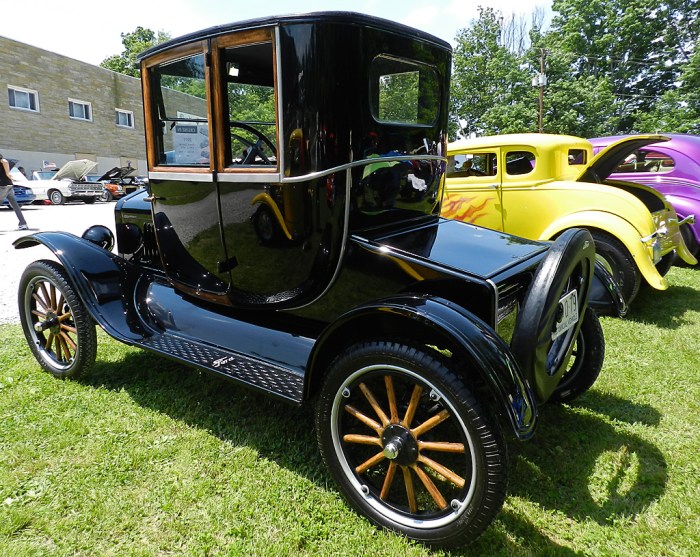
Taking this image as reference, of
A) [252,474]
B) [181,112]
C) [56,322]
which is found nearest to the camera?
[252,474]

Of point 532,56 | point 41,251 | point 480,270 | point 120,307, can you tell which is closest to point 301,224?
Result: point 480,270

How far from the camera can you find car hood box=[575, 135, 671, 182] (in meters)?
4.89

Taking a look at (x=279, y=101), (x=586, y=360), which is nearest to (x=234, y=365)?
(x=279, y=101)

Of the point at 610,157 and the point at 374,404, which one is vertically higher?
the point at 610,157

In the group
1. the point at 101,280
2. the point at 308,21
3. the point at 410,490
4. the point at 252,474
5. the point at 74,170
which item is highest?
the point at 308,21

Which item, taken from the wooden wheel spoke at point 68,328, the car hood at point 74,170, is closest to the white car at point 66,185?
the car hood at point 74,170

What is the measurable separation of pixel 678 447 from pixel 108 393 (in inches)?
135

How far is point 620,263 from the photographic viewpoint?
4633 millimetres

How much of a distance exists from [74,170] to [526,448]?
67.4 feet

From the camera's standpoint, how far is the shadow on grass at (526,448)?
2053mm

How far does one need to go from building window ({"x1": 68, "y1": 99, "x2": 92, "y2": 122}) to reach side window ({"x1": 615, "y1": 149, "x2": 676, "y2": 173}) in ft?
84.5

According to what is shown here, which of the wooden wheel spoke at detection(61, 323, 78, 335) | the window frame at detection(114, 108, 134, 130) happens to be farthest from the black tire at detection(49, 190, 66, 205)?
the wooden wheel spoke at detection(61, 323, 78, 335)

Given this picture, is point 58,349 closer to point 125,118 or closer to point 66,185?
point 66,185

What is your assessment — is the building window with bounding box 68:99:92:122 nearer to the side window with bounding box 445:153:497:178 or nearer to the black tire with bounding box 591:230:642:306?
the side window with bounding box 445:153:497:178
